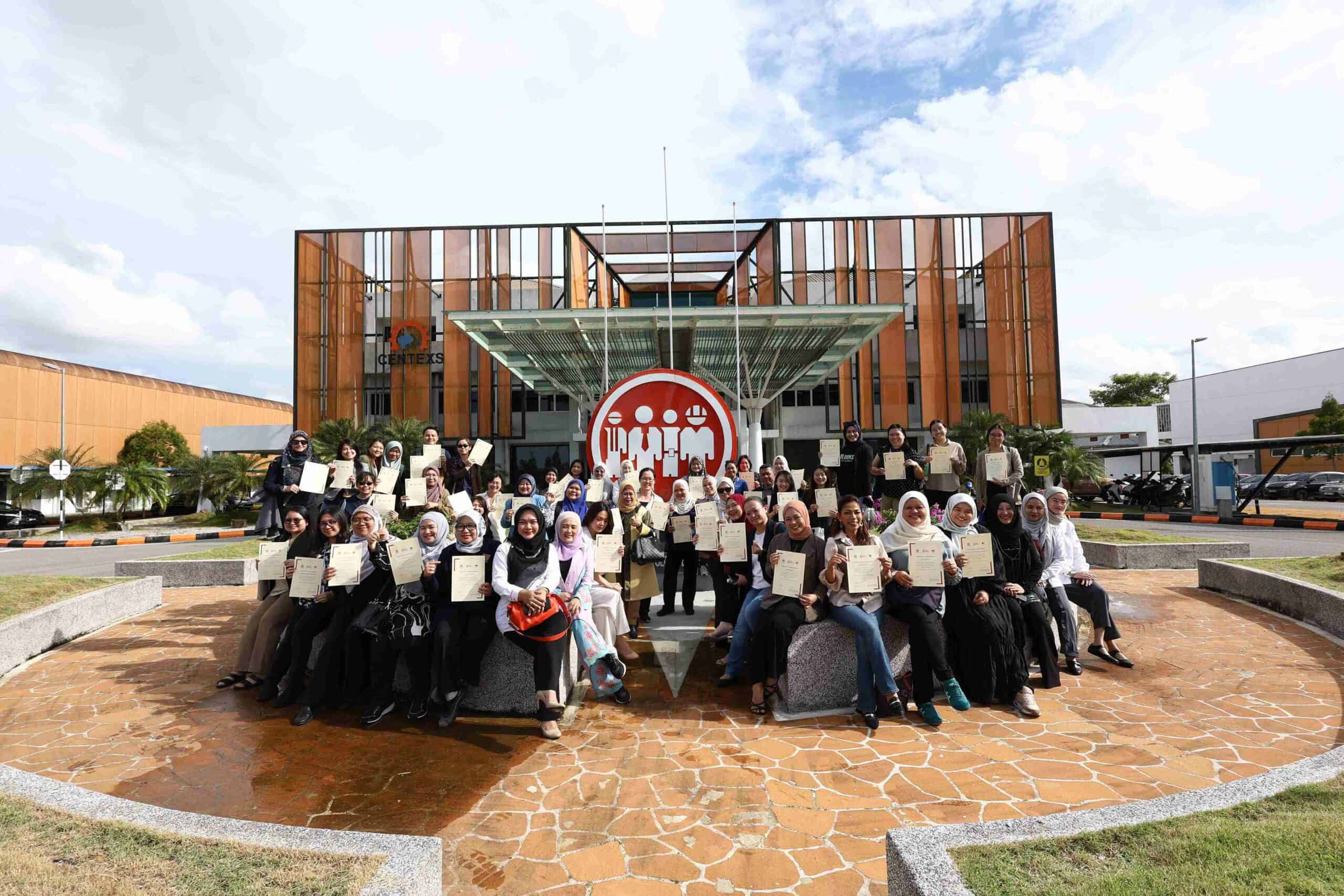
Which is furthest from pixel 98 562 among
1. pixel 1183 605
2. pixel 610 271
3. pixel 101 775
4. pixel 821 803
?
pixel 610 271

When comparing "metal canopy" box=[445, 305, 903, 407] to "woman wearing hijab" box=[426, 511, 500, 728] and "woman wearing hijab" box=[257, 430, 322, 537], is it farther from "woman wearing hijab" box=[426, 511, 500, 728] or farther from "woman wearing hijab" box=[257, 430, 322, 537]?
"woman wearing hijab" box=[426, 511, 500, 728]

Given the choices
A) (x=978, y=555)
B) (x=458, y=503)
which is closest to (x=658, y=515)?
(x=458, y=503)

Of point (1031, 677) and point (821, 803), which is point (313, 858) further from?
point (1031, 677)

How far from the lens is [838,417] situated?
96.3 ft

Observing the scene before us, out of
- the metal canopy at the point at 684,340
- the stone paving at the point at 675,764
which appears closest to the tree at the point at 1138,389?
the metal canopy at the point at 684,340

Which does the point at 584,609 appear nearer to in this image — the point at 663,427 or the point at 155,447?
the point at 663,427

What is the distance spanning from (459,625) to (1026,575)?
14.4 feet

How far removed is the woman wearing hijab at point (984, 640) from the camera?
4824 millimetres

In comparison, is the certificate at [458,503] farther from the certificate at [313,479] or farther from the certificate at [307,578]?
the certificate at [307,578]

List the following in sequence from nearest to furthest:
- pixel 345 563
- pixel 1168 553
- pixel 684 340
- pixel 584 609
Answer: pixel 345 563 → pixel 584 609 → pixel 1168 553 → pixel 684 340

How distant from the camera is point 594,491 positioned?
767 cm

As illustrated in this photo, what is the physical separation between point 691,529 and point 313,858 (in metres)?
4.82

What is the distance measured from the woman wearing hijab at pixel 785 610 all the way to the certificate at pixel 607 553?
140 cm

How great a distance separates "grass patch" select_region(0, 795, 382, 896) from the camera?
2473mm
